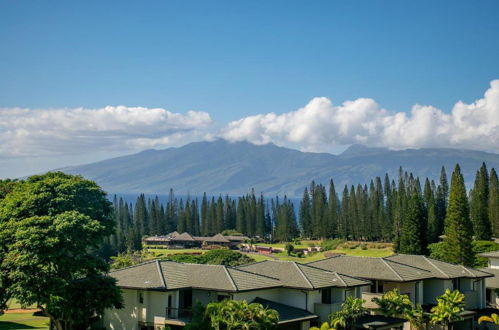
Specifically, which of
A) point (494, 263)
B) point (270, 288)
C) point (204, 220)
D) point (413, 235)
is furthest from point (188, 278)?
point (204, 220)

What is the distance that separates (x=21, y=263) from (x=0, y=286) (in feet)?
5.64

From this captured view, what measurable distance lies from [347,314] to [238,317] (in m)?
8.47

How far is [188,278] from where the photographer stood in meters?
35.6

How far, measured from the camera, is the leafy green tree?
1128 inches

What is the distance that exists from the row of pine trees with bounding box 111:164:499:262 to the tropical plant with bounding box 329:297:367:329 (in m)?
39.1

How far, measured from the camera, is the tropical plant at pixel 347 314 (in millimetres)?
34719

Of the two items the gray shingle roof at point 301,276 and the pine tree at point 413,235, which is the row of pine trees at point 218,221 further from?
the gray shingle roof at point 301,276

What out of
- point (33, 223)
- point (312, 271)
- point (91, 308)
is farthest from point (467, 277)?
point (33, 223)

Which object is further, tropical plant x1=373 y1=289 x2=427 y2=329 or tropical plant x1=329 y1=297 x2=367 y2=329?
tropical plant x1=373 y1=289 x2=427 y2=329

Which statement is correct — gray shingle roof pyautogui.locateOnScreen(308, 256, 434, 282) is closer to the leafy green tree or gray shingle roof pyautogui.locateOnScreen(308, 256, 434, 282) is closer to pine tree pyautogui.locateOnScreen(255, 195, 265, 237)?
the leafy green tree

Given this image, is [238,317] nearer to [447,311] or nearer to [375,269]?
[447,311]

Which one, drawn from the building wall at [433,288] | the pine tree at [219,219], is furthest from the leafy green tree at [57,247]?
the pine tree at [219,219]

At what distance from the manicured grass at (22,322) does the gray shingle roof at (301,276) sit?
14.3 metres

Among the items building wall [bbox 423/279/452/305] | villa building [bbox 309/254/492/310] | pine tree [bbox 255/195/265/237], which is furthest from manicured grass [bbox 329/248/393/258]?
building wall [bbox 423/279/452/305]
